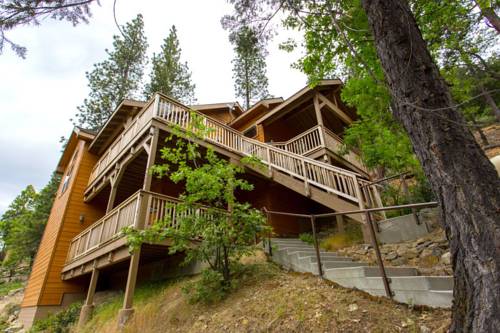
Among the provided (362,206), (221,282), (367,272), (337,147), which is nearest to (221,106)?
(337,147)

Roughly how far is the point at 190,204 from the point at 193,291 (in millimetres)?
1813

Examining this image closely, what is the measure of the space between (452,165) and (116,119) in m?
12.5

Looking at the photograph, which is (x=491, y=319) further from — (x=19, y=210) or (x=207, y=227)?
(x=19, y=210)

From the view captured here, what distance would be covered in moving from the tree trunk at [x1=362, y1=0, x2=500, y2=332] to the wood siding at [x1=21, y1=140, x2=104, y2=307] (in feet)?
39.8

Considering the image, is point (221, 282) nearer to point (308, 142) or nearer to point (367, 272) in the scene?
point (367, 272)

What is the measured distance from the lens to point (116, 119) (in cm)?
1152

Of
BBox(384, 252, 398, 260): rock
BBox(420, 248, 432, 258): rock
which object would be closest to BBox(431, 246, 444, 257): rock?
BBox(420, 248, 432, 258): rock

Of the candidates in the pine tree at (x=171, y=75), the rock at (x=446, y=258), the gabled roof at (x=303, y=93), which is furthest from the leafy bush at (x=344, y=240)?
the pine tree at (x=171, y=75)

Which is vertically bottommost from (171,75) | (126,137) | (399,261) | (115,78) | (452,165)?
A: (399,261)

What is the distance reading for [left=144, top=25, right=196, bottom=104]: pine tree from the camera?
2116 centimetres

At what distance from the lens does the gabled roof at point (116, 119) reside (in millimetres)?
10840

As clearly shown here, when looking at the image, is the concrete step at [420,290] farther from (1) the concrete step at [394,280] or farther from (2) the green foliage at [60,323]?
(2) the green foliage at [60,323]

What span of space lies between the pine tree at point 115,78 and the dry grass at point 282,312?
719 inches

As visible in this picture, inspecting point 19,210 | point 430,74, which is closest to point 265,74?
point 430,74
